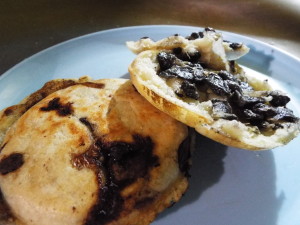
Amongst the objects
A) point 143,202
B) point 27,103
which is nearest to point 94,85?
point 27,103

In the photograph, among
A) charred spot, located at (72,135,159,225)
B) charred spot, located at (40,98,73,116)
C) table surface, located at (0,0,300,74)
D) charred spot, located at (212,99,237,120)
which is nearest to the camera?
charred spot, located at (72,135,159,225)

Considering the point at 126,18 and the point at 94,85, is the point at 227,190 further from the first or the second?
the point at 126,18

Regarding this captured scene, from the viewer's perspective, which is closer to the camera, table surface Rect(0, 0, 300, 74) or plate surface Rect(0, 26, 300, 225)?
plate surface Rect(0, 26, 300, 225)

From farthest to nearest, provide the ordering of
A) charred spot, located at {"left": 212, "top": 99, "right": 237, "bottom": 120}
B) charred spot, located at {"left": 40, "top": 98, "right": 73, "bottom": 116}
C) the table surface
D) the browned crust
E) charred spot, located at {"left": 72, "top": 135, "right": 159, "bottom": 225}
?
the table surface, the browned crust, charred spot, located at {"left": 40, "top": 98, "right": 73, "bottom": 116}, charred spot, located at {"left": 212, "top": 99, "right": 237, "bottom": 120}, charred spot, located at {"left": 72, "top": 135, "right": 159, "bottom": 225}

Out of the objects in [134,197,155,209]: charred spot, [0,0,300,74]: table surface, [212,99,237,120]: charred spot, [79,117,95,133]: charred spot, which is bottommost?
[0,0,300,74]: table surface

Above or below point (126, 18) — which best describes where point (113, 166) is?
above

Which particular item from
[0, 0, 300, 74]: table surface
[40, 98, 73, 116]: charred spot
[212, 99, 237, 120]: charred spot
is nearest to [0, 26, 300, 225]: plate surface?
[212, 99, 237, 120]: charred spot

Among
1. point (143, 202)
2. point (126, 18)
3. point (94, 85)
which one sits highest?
point (94, 85)

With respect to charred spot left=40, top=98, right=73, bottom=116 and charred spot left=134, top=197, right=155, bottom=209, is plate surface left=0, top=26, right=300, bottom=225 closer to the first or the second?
charred spot left=134, top=197, right=155, bottom=209
